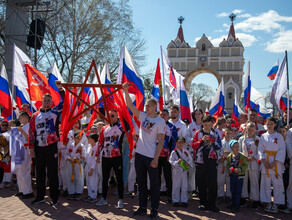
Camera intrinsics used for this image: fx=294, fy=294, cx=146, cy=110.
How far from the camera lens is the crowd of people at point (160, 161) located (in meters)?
5.26

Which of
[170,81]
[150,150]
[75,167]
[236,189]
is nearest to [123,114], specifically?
[150,150]

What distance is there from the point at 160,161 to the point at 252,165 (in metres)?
1.87

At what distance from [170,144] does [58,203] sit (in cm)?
256

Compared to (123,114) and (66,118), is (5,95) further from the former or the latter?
(123,114)

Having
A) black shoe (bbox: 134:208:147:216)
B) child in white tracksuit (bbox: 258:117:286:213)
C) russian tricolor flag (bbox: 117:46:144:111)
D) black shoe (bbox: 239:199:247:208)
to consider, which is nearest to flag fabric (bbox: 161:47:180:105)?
russian tricolor flag (bbox: 117:46:144:111)

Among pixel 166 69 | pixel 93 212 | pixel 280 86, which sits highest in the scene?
pixel 166 69

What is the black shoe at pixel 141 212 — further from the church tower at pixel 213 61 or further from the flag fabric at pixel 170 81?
the church tower at pixel 213 61

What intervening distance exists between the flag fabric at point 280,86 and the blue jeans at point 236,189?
240 cm

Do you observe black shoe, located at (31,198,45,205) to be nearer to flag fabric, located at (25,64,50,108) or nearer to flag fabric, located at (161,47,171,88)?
flag fabric, located at (25,64,50,108)

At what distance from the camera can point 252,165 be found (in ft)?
19.6

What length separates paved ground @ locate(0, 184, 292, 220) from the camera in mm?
5129

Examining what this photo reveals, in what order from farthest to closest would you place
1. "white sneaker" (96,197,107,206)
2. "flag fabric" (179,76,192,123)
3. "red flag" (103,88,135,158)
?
"flag fabric" (179,76,192,123), "red flag" (103,88,135,158), "white sneaker" (96,197,107,206)

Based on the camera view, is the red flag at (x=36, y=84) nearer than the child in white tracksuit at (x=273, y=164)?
No

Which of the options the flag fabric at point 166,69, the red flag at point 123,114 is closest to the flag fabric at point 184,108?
the flag fabric at point 166,69
